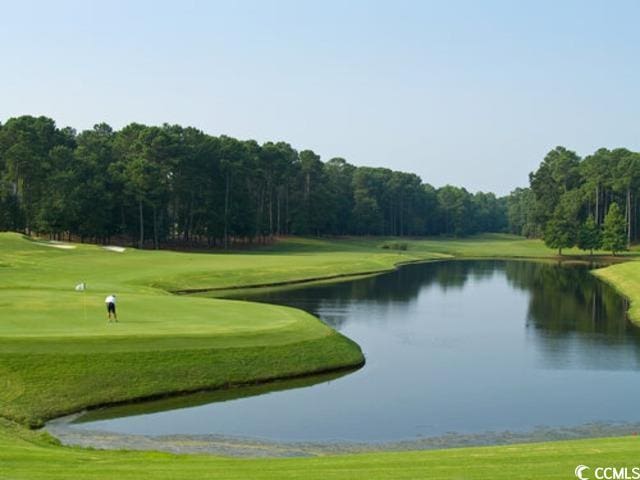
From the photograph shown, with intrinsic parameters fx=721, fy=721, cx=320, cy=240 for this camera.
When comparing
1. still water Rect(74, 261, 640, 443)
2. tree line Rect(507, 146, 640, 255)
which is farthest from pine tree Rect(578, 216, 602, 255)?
still water Rect(74, 261, 640, 443)

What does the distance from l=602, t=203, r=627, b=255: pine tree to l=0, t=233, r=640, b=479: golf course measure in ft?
202

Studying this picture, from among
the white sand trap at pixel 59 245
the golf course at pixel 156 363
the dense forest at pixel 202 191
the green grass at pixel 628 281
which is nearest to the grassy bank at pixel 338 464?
the golf course at pixel 156 363

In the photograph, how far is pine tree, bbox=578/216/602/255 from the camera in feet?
440

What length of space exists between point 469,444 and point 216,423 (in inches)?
359

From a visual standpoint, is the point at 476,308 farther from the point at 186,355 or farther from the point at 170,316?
the point at 186,355

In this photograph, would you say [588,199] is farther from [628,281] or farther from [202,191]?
[202,191]

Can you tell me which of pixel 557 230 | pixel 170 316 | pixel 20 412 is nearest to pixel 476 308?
pixel 170 316

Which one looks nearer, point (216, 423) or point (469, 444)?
point (469, 444)

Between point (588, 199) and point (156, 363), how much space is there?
460 ft

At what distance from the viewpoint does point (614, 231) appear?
130625 mm

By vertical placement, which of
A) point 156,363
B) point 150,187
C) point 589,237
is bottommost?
point 156,363

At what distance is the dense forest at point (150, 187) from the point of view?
10344 centimetres

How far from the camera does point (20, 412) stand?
1000 inches

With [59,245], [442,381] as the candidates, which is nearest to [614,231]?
[59,245]
